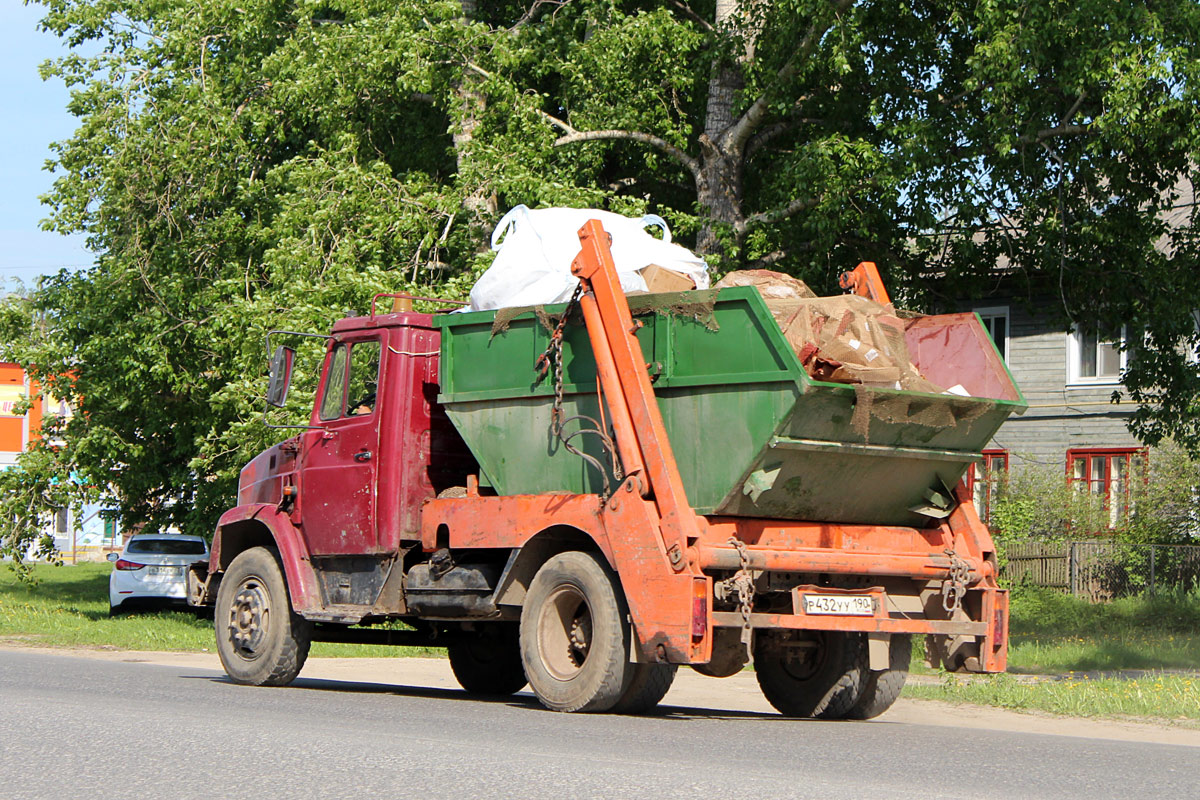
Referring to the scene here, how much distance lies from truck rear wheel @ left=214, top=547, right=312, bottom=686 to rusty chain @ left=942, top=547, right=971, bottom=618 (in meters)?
4.78

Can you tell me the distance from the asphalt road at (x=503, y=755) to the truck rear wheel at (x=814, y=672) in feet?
1.43

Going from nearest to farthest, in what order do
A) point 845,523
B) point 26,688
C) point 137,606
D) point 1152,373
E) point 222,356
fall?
point 845,523 → point 26,688 → point 1152,373 → point 222,356 → point 137,606

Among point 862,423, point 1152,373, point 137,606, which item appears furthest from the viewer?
point 137,606

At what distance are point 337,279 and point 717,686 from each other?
6.54 m

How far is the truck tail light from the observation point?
8523 millimetres

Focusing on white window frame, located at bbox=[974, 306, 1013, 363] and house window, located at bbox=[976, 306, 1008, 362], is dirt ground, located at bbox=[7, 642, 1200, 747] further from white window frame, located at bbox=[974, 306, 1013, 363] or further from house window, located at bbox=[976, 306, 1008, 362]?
house window, located at bbox=[976, 306, 1008, 362]

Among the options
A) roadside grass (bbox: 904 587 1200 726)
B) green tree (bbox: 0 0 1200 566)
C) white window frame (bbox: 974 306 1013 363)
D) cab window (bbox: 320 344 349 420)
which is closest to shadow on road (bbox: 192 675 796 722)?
roadside grass (bbox: 904 587 1200 726)

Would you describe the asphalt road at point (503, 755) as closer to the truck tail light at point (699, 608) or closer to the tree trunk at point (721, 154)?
A: the truck tail light at point (699, 608)

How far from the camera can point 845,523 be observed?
9.72m

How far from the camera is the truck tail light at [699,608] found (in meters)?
8.52

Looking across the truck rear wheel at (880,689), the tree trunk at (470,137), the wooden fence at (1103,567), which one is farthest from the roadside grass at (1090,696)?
the wooden fence at (1103,567)

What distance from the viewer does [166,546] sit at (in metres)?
26.6

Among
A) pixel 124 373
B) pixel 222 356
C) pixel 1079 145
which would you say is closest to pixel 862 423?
pixel 1079 145

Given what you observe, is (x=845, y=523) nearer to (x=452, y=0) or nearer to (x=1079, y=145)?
(x=1079, y=145)
